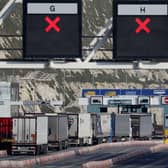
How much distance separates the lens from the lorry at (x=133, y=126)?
119625 millimetres

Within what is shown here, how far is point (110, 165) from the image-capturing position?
2547 inches

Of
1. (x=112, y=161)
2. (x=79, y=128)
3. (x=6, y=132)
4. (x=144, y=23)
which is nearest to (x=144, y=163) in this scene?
(x=112, y=161)

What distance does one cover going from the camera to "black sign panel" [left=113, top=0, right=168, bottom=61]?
117 ft

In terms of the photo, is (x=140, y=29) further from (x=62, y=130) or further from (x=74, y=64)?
(x=62, y=130)

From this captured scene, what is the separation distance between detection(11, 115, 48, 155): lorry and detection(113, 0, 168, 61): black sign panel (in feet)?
142

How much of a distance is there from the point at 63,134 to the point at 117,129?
96.2 ft

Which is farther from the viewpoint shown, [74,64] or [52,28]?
[74,64]

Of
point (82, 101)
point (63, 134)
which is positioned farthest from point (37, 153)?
point (82, 101)

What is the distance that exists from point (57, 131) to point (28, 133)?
28.3 feet

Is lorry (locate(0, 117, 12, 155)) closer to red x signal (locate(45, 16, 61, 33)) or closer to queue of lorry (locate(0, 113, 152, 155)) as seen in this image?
queue of lorry (locate(0, 113, 152, 155))

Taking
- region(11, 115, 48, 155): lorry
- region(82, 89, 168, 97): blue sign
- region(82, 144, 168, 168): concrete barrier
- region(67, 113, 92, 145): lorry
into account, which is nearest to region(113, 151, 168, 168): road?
region(82, 144, 168, 168): concrete barrier

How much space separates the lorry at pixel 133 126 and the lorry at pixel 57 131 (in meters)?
27.5

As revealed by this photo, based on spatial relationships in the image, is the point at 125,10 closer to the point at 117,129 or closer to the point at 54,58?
the point at 54,58

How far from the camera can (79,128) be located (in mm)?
99250
